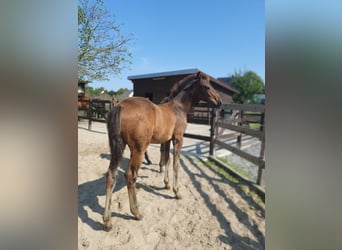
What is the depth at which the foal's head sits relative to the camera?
2.73 metres

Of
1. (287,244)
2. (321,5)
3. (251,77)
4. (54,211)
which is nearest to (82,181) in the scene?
(54,211)

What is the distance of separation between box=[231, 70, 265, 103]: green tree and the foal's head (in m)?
19.0

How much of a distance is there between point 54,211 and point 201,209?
81.0 inches

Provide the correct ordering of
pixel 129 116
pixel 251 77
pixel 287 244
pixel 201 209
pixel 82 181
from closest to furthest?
pixel 287 244 < pixel 129 116 < pixel 201 209 < pixel 82 181 < pixel 251 77

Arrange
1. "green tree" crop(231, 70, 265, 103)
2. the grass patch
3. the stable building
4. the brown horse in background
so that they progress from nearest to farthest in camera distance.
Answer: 1. the brown horse in background
2. the grass patch
3. the stable building
4. "green tree" crop(231, 70, 265, 103)

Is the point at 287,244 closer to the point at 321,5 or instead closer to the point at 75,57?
the point at 321,5

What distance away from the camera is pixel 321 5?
0.41 m

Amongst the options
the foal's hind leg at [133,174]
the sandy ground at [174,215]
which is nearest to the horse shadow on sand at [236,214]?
the sandy ground at [174,215]

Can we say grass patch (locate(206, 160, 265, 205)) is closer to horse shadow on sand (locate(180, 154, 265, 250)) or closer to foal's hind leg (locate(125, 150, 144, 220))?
horse shadow on sand (locate(180, 154, 265, 250))

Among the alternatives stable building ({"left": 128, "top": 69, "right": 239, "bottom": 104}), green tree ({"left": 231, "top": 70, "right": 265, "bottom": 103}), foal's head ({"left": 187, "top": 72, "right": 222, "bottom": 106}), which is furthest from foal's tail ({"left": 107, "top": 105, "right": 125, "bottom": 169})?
green tree ({"left": 231, "top": 70, "right": 265, "bottom": 103})

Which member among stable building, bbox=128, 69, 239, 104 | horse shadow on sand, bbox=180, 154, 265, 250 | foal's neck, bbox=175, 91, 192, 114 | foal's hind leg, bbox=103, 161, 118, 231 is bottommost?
horse shadow on sand, bbox=180, 154, 265, 250

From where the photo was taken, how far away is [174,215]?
82.4 inches

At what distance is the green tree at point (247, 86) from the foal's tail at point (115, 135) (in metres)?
20.4

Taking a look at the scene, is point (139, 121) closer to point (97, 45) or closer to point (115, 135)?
point (115, 135)
